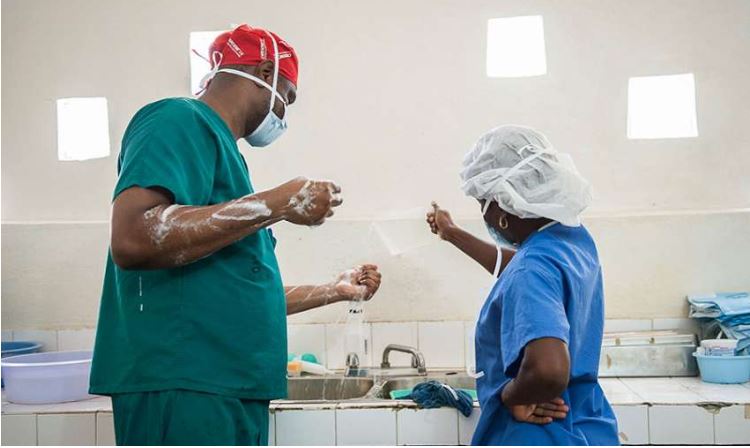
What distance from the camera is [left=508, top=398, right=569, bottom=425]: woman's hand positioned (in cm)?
154

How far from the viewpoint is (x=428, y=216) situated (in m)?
2.47

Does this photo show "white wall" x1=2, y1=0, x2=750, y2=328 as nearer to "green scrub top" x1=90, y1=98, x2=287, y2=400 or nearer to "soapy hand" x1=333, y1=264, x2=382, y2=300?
"soapy hand" x1=333, y1=264, x2=382, y2=300

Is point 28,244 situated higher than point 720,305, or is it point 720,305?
point 28,244

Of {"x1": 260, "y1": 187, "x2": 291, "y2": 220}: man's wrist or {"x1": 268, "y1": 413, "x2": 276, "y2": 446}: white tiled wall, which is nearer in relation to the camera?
{"x1": 260, "y1": 187, "x2": 291, "y2": 220}: man's wrist

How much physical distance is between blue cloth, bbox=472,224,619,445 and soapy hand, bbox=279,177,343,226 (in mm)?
426

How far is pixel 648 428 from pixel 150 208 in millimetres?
1769

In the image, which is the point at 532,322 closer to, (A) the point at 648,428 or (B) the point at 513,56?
(A) the point at 648,428

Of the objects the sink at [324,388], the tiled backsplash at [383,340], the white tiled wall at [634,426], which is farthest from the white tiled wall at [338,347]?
the white tiled wall at [634,426]

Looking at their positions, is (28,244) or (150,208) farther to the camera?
(28,244)

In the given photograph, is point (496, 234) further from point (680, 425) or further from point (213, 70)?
point (680, 425)

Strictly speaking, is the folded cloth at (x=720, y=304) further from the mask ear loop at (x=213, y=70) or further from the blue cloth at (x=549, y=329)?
the mask ear loop at (x=213, y=70)

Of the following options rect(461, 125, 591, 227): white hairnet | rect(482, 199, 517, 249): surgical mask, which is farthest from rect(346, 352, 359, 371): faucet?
rect(461, 125, 591, 227): white hairnet

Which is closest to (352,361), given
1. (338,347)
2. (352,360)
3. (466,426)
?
(352,360)

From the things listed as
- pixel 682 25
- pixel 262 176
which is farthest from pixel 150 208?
pixel 682 25
